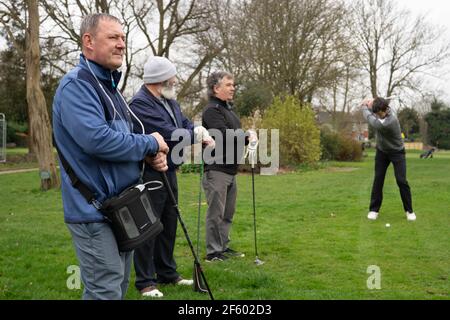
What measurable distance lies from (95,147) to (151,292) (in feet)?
7.49

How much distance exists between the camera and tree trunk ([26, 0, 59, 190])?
14.6 metres

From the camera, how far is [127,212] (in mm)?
3023

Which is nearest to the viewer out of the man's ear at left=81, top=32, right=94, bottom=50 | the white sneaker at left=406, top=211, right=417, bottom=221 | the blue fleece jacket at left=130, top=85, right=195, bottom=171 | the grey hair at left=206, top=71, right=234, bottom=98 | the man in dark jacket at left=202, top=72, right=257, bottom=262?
the man's ear at left=81, top=32, right=94, bottom=50

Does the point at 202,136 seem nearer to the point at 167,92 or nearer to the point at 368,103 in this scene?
the point at 167,92

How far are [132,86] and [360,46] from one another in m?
16.7

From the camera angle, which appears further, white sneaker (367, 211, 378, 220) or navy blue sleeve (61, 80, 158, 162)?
white sneaker (367, 211, 378, 220)

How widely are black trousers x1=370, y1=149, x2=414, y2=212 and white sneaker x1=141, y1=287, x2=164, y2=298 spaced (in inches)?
211

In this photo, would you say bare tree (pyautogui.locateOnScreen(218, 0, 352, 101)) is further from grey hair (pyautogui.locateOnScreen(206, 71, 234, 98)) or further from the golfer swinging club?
grey hair (pyautogui.locateOnScreen(206, 71, 234, 98))

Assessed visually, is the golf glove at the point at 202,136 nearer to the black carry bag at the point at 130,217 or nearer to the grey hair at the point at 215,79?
the grey hair at the point at 215,79

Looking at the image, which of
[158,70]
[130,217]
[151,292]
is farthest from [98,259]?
[158,70]

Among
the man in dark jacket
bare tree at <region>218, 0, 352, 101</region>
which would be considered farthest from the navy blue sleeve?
bare tree at <region>218, 0, 352, 101</region>

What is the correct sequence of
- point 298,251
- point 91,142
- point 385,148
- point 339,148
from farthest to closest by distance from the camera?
point 339,148, point 385,148, point 298,251, point 91,142

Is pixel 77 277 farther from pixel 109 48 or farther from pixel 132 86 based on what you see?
pixel 132 86

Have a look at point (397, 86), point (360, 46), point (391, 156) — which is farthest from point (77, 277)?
point (397, 86)
